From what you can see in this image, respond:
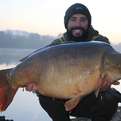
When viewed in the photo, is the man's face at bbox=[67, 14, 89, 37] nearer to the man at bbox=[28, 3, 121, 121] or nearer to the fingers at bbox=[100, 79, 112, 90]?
the man at bbox=[28, 3, 121, 121]

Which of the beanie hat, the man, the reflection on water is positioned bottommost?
the reflection on water

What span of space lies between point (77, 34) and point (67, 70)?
4.42ft

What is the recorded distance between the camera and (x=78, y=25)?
6359mm

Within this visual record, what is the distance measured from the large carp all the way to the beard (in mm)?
1036

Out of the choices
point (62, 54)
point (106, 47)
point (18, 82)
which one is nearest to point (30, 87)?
point (18, 82)

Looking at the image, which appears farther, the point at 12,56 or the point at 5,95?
the point at 12,56

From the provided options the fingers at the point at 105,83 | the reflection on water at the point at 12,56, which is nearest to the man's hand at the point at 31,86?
the fingers at the point at 105,83

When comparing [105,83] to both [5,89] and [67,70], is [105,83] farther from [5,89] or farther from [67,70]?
[5,89]

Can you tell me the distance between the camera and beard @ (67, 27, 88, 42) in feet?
20.8

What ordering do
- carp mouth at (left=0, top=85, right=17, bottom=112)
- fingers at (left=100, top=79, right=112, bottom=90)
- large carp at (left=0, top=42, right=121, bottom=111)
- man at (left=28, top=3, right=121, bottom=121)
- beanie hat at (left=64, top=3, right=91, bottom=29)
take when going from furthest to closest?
1. beanie hat at (left=64, top=3, right=91, bottom=29)
2. man at (left=28, top=3, right=121, bottom=121)
3. carp mouth at (left=0, top=85, right=17, bottom=112)
4. fingers at (left=100, top=79, right=112, bottom=90)
5. large carp at (left=0, top=42, right=121, bottom=111)

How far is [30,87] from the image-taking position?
211 inches

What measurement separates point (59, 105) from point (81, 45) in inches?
52.9

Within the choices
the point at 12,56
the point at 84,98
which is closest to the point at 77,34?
the point at 84,98

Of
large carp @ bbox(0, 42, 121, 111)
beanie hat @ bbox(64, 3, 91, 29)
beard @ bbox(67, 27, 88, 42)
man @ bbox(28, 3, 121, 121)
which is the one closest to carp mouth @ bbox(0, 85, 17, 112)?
large carp @ bbox(0, 42, 121, 111)
